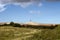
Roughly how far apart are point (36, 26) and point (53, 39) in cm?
4103

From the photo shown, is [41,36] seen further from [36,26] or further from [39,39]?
[36,26]

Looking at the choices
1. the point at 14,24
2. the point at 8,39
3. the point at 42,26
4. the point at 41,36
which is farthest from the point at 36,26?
the point at 41,36

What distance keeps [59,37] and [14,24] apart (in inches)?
2006

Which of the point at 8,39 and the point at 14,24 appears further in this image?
the point at 14,24

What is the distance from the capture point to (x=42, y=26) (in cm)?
7825

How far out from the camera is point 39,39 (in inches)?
1606

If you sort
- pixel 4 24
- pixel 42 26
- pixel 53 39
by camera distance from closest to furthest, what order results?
pixel 53 39 → pixel 42 26 → pixel 4 24

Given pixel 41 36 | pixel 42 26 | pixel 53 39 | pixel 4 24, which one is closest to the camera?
pixel 53 39

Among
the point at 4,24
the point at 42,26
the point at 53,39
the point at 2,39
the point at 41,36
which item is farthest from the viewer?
the point at 4,24

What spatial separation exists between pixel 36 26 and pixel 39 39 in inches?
1563

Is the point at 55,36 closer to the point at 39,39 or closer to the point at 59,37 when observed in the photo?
the point at 59,37

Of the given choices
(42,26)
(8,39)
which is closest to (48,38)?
(8,39)

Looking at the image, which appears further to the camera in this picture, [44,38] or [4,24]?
[4,24]

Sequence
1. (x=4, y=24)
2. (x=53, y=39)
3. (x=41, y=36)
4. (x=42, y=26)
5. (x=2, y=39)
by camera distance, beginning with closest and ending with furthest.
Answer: (x=53, y=39), (x=41, y=36), (x=2, y=39), (x=42, y=26), (x=4, y=24)
